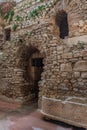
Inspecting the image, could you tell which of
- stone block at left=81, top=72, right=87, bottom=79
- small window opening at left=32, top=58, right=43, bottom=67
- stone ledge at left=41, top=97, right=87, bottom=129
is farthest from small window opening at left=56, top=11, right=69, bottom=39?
stone ledge at left=41, top=97, right=87, bottom=129

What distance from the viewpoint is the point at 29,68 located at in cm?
822

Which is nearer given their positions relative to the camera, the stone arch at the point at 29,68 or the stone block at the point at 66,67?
the stone block at the point at 66,67

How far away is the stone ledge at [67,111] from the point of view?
4.23 m

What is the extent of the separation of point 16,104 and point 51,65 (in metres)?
2.66

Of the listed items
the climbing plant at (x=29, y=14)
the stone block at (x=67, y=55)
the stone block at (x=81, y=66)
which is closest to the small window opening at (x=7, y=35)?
the climbing plant at (x=29, y=14)

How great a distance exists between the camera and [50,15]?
6.76 m

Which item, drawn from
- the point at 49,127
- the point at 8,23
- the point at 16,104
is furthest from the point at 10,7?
the point at 49,127

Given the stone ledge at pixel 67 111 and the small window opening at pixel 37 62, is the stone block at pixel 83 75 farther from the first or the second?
the small window opening at pixel 37 62

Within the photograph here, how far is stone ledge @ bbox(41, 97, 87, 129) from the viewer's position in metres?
4.23

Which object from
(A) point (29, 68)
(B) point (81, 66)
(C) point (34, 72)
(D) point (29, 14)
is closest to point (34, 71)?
(C) point (34, 72)

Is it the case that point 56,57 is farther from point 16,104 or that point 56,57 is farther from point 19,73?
point 16,104

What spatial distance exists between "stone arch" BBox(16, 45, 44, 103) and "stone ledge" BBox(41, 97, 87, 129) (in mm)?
2803

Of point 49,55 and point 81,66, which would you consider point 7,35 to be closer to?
point 49,55

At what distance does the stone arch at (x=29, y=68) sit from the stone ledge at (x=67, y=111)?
2.80 metres
